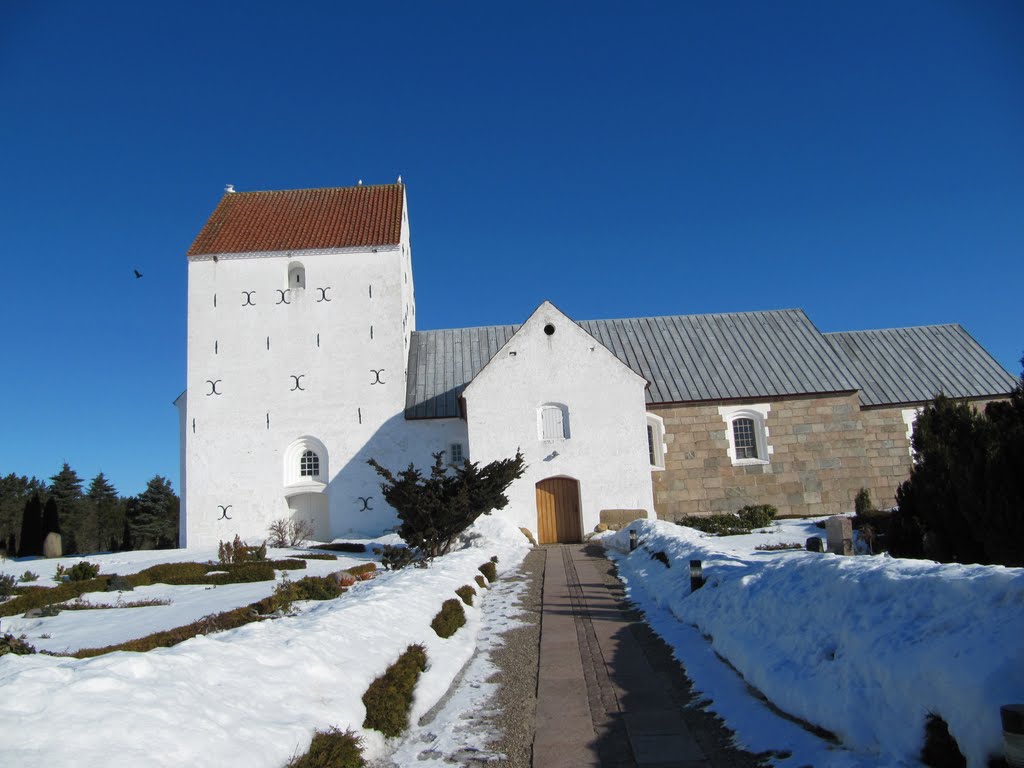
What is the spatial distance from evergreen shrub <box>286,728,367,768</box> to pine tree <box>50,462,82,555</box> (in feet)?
180

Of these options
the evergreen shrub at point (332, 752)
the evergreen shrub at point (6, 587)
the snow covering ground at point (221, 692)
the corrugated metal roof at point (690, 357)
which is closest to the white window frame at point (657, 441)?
the corrugated metal roof at point (690, 357)

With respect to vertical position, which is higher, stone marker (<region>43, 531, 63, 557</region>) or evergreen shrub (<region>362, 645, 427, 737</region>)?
stone marker (<region>43, 531, 63, 557</region>)

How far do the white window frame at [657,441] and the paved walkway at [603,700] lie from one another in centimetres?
1381

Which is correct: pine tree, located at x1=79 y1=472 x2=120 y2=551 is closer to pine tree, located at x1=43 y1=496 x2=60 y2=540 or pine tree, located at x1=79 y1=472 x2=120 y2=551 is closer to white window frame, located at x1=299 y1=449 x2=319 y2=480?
pine tree, located at x1=43 y1=496 x2=60 y2=540

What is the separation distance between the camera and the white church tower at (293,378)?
2403cm

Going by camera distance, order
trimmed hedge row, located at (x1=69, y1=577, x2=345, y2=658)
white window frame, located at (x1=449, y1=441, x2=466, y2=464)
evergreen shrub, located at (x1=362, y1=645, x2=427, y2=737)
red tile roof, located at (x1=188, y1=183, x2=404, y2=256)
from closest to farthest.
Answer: evergreen shrub, located at (x1=362, y1=645, x2=427, y2=737)
trimmed hedge row, located at (x1=69, y1=577, x2=345, y2=658)
white window frame, located at (x1=449, y1=441, x2=466, y2=464)
red tile roof, located at (x1=188, y1=183, x2=404, y2=256)

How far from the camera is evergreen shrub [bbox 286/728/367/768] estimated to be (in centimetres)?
448

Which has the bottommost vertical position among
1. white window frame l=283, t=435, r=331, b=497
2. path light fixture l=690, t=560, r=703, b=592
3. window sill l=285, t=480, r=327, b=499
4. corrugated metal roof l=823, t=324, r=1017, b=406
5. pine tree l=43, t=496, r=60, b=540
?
path light fixture l=690, t=560, r=703, b=592

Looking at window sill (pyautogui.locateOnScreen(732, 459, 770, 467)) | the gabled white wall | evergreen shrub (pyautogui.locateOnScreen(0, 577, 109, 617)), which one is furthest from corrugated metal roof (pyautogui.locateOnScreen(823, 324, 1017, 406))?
evergreen shrub (pyautogui.locateOnScreen(0, 577, 109, 617))

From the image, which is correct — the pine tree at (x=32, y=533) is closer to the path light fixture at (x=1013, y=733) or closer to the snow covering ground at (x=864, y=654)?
the snow covering ground at (x=864, y=654)

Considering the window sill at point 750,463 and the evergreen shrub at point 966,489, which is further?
the window sill at point 750,463

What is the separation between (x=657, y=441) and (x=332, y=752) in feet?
66.6

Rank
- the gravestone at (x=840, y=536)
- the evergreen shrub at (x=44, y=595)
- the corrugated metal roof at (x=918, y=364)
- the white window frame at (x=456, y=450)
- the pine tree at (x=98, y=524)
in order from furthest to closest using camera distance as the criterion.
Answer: the pine tree at (x=98, y=524) < the corrugated metal roof at (x=918, y=364) < the white window frame at (x=456, y=450) < the evergreen shrub at (x=44, y=595) < the gravestone at (x=840, y=536)

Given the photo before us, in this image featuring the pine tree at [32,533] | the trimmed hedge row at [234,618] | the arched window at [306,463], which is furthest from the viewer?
the pine tree at [32,533]
